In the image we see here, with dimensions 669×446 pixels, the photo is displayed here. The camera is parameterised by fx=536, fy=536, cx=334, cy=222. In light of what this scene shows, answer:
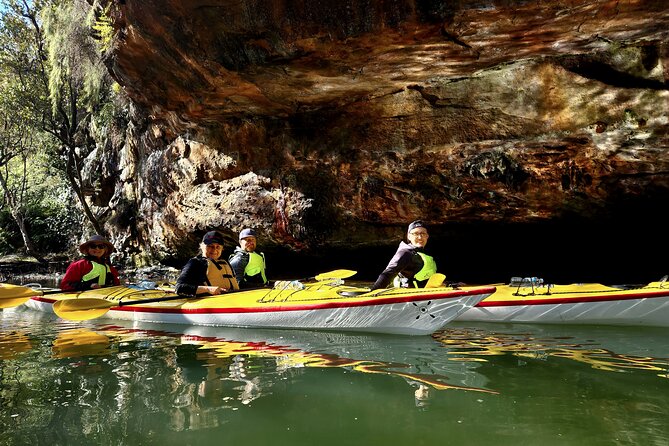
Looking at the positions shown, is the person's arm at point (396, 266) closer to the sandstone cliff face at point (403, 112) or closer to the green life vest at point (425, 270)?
the green life vest at point (425, 270)

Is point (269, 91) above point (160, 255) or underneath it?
above

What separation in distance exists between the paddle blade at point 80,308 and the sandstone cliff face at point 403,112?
4.38 metres

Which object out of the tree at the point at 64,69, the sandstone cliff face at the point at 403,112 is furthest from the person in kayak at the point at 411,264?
the tree at the point at 64,69

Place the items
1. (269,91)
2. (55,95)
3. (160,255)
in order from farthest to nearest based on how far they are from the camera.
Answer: (55,95) < (160,255) < (269,91)

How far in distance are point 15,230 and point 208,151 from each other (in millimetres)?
15767

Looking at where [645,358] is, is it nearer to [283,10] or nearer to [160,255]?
[283,10]

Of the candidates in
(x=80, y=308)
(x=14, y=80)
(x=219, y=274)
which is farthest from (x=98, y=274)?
(x=14, y=80)

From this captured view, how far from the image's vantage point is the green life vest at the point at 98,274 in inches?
323

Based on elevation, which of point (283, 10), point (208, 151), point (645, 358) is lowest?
point (645, 358)

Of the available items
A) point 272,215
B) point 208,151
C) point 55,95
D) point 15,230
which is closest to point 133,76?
point 208,151

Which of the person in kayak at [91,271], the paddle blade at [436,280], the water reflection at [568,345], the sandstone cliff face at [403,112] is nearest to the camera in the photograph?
the water reflection at [568,345]

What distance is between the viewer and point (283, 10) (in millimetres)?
7438

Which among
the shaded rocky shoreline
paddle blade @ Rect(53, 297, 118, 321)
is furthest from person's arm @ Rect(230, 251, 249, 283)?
the shaded rocky shoreline

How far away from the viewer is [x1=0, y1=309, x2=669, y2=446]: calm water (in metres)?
2.71
